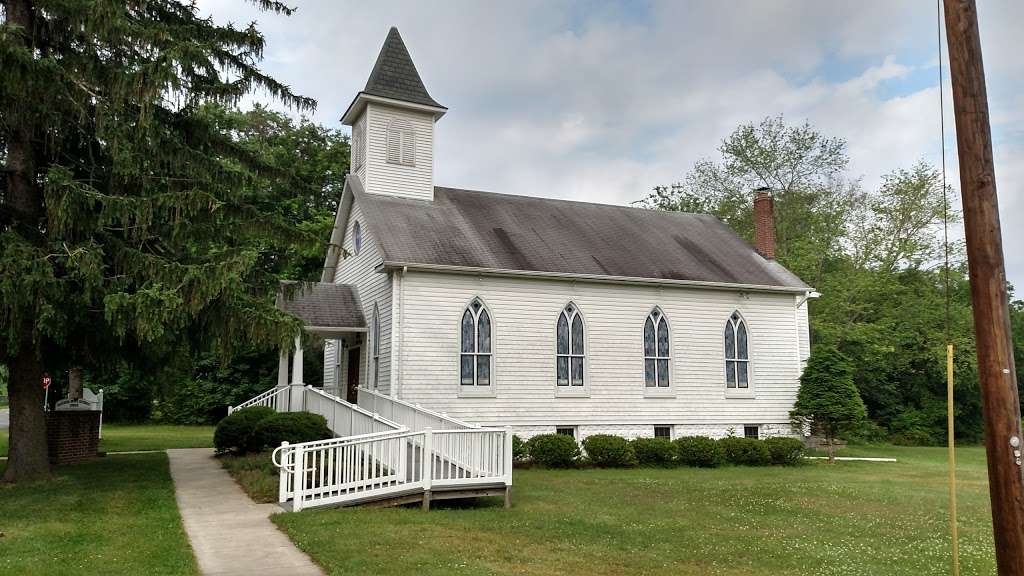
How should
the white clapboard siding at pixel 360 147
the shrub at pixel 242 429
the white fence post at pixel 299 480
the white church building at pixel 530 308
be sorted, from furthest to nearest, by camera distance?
the white clapboard siding at pixel 360 147, the white church building at pixel 530 308, the shrub at pixel 242 429, the white fence post at pixel 299 480

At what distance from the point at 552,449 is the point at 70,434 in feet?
36.4

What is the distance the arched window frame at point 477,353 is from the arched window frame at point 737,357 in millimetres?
7249

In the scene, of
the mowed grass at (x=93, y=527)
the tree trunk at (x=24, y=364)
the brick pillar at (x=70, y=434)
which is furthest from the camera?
the brick pillar at (x=70, y=434)

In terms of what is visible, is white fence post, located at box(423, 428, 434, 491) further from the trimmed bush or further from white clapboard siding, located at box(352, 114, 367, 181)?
white clapboard siding, located at box(352, 114, 367, 181)

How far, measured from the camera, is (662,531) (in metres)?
11.0

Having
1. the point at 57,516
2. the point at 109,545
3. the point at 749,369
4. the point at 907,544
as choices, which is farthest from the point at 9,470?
the point at 749,369

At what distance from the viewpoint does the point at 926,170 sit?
3622cm

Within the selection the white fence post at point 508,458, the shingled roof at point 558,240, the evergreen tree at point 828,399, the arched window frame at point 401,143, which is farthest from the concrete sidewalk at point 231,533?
the evergreen tree at point 828,399

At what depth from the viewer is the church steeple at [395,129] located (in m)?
22.8

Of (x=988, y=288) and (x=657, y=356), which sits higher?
(x=988, y=288)

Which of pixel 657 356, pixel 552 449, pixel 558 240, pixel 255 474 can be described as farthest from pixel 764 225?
pixel 255 474

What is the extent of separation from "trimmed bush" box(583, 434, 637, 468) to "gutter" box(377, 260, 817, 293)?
4.27 m

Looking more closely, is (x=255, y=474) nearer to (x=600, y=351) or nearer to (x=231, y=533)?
(x=231, y=533)

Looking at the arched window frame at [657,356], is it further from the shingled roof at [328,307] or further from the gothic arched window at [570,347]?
the shingled roof at [328,307]
